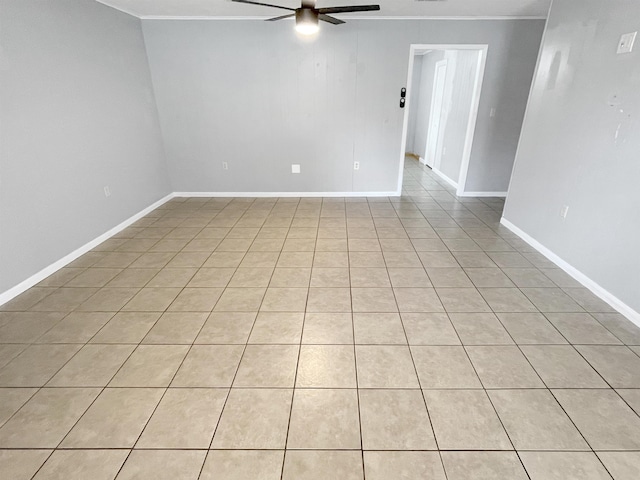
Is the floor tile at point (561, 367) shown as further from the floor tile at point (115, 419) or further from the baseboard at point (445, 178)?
the baseboard at point (445, 178)

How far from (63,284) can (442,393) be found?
3.02 metres

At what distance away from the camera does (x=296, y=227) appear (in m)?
3.93

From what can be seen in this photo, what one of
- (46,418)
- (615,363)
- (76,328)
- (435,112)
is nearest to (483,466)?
(615,363)

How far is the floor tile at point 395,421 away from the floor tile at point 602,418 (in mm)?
734

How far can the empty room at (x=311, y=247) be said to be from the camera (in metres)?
1.49

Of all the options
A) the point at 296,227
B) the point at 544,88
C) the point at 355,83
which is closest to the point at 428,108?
the point at 355,83

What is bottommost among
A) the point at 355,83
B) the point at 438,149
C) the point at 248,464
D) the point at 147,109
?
the point at 248,464

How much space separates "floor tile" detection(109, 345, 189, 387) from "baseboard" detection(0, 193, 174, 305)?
1374mm

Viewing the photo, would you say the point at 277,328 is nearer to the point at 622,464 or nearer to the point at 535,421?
the point at 535,421

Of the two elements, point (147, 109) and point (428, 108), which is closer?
point (147, 109)

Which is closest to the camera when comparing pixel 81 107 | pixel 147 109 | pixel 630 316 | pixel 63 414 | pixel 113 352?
pixel 63 414

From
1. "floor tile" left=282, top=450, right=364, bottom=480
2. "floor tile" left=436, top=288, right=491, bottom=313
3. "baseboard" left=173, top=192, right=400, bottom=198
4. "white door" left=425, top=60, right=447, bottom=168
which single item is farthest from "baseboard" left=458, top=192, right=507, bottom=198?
"floor tile" left=282, top=450, right=364, bottom=480

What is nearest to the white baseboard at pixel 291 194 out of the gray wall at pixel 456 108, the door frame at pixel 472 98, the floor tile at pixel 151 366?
the door frame at pixel 472 98

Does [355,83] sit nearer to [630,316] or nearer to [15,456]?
[630,316]
